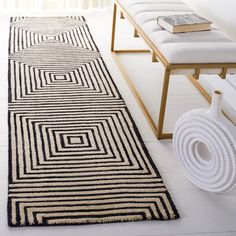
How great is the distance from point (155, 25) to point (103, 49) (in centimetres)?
80

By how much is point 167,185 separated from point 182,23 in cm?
80

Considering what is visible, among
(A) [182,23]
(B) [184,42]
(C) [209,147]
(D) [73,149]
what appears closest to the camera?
(C) [209,147]

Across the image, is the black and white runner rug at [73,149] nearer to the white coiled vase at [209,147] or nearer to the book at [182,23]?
the white coiled vase at [209,147]

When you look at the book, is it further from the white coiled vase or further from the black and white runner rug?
the white coiled vase

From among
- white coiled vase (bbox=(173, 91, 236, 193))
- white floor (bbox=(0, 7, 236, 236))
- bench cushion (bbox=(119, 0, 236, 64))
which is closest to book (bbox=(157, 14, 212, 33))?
bench cushion (bbox=(119, 0, 236, 64))

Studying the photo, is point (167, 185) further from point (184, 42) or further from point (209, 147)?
point (184, 42)

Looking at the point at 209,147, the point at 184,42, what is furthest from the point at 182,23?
the point at 209,147

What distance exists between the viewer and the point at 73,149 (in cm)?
191

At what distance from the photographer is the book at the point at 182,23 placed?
84.4 inches

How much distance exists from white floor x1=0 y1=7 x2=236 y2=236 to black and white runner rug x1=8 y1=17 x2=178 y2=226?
0.10 ft

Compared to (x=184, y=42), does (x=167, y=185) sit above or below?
below

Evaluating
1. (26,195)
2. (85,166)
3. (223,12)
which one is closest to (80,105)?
(85,166)

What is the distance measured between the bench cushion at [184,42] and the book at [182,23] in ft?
0.08

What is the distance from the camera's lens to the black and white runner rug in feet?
5.21
